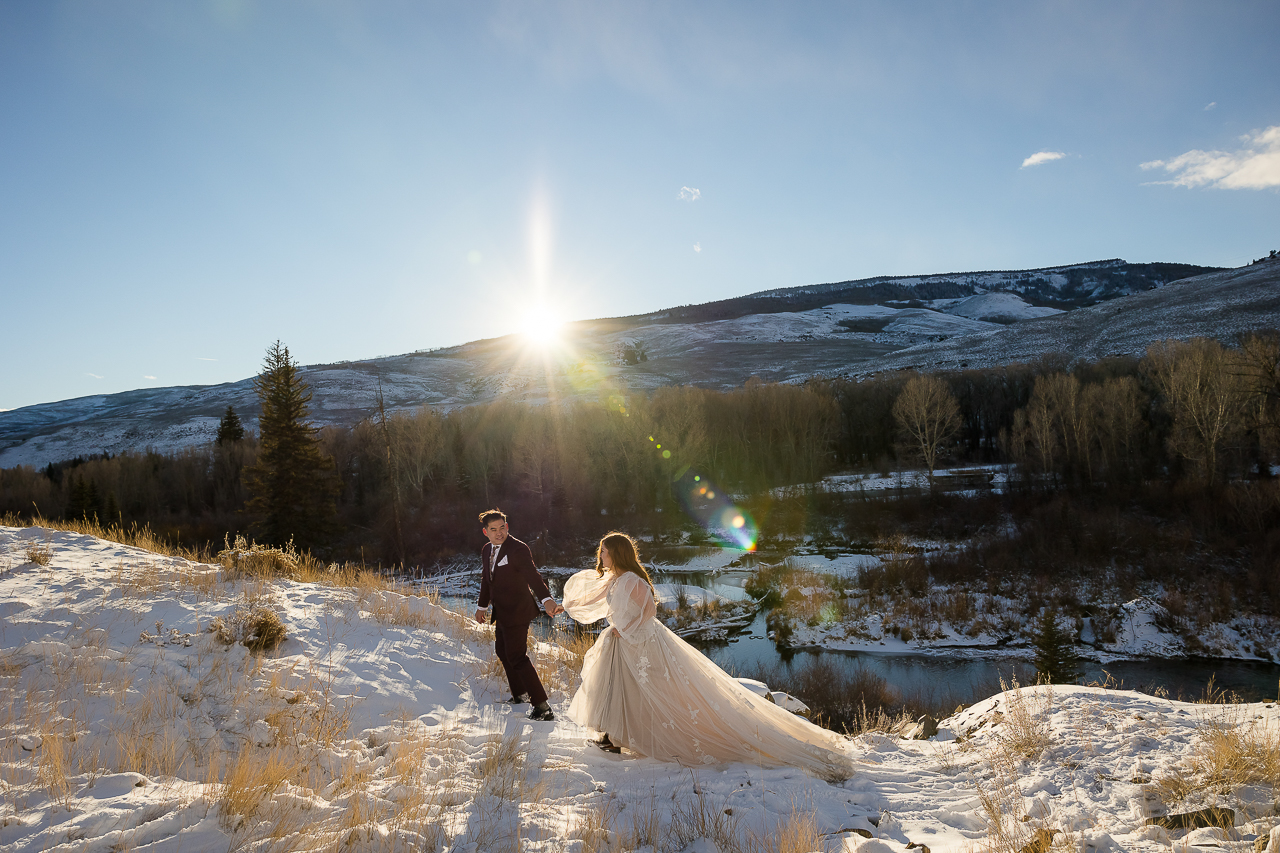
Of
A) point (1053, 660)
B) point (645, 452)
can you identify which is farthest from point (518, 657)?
point (645, 452)

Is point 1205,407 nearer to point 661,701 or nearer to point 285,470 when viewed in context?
point 661,701

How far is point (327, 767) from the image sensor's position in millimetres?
4500

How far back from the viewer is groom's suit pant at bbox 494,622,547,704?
19.9ft

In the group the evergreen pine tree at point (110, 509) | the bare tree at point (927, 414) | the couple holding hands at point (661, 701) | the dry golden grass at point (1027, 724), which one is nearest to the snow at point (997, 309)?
the bare tree at point (927, 414)

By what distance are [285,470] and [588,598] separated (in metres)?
31.3

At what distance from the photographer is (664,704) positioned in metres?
5.19

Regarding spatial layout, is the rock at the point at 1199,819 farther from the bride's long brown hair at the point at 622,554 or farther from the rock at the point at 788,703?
the rock at the point at 788,703

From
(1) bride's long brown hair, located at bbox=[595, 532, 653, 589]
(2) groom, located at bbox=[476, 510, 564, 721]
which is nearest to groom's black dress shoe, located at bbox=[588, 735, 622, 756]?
(2) groom, located at bbox=[476, 510, 564, 721]

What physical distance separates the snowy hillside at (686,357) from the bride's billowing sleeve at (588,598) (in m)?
82.9

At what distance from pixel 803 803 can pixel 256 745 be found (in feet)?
12.9

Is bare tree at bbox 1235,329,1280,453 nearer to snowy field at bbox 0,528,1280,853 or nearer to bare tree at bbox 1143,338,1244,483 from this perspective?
bare tree at bbox 1143,338,1244,483

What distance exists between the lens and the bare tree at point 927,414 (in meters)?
42.6

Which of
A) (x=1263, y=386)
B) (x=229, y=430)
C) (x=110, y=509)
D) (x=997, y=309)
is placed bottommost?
(x=110, y=509)

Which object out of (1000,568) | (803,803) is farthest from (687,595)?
(803,803)
